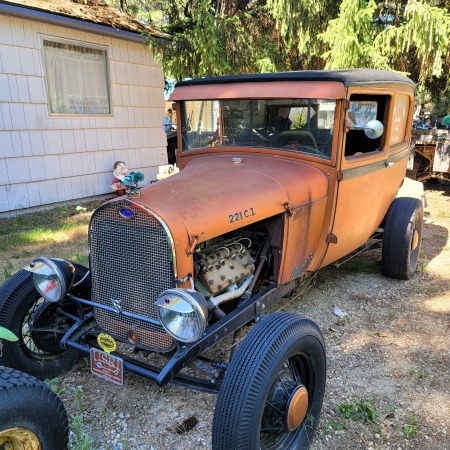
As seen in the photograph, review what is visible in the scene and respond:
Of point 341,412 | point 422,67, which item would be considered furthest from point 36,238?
point 422,67

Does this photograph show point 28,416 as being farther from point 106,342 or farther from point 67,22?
point 67,22

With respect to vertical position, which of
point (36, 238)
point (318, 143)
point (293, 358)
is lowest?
point (36, 238)

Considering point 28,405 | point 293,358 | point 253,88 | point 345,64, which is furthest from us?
point 345,64

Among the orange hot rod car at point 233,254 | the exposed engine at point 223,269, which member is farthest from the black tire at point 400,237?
the exposed engine at point 223,269

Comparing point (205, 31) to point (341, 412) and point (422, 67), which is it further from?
point (341, 412)

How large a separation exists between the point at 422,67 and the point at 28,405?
7724 mm

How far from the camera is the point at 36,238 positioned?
5965 mm

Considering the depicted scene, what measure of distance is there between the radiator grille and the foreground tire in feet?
2.01

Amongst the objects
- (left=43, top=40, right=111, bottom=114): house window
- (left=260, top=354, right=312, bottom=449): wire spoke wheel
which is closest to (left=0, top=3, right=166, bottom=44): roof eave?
(left=43, top=40, right=111, bottom=114): house window

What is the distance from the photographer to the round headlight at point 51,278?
263 cm

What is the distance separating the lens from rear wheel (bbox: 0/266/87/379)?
2779 mm

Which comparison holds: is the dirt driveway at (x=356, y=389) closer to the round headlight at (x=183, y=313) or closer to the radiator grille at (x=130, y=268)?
the radiator grille at (x=130, y=268)

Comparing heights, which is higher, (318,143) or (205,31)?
(205,31)

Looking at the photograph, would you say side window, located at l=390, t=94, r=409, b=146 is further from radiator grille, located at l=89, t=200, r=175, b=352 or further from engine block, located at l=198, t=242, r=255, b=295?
radiator grille, located at l=89, t=200, r=175, b=352
